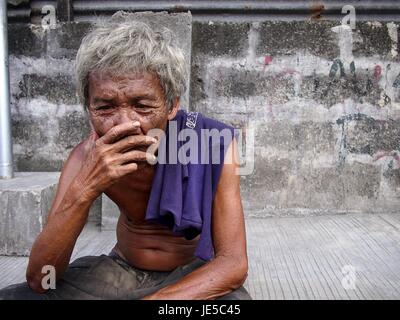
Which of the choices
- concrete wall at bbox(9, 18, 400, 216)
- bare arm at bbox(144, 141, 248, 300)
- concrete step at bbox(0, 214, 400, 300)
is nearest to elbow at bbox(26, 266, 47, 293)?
bare arm at bbox(144, 141, 248, 300)

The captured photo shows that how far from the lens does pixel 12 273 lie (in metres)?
3.35

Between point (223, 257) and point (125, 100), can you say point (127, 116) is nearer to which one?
point (125, 100)

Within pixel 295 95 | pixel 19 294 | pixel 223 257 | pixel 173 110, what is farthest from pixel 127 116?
pixel 295 95

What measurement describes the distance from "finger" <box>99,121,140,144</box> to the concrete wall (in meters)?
2.79

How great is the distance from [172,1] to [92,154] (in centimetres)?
351

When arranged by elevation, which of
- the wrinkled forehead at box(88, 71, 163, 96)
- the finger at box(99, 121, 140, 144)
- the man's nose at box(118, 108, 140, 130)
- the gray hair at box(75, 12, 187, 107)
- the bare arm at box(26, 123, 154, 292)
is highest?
the gray hair at box(75, 12, 187, 107)

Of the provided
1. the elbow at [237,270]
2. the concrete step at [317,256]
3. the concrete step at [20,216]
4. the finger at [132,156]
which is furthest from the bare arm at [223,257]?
the concrete step at [20,216]

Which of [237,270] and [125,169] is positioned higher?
[125,169]

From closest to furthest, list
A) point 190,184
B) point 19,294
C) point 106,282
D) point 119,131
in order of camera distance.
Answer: point 119,131
point 19,294
point 190,184
point 106,282

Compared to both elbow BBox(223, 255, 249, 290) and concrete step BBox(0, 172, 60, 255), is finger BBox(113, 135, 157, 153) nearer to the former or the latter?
elbow BBox(223, 255, 249, 290)

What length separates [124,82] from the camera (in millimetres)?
1938

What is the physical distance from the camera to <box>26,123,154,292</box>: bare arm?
1910 mm

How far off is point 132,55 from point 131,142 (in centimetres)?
37
